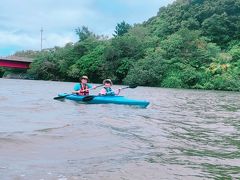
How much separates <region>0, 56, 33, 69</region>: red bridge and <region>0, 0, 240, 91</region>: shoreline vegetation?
3.13m

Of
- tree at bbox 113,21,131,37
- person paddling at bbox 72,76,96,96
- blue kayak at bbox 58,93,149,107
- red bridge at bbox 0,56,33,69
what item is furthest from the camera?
tree at bbox 113,21,131,37

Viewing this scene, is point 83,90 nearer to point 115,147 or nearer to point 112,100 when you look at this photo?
point 112,100

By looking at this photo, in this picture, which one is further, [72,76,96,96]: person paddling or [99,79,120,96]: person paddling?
[72,76,96,96]: person paddling

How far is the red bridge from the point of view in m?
63.5

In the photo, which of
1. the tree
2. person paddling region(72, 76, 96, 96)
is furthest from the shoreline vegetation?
person paddling region(72, 76, 96, 96)

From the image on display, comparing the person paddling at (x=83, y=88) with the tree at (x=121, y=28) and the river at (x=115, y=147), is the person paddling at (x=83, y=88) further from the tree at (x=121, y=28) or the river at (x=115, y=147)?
the tree at (x=121, y=28)

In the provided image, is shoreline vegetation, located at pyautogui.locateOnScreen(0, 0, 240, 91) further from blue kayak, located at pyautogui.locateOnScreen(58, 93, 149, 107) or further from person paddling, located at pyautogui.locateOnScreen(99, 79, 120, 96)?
blue kayak, located at pyautogui.locateOnScreen(58, 93, 149, 107)

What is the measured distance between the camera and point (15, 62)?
65.6 meters

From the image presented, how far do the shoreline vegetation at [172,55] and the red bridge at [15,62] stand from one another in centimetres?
313

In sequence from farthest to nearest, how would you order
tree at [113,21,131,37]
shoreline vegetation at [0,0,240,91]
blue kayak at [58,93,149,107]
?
tree at [113,21,131,37] → shoreline vegetation at [0,0,240,91] → blue kayak at [58,93,149,107]

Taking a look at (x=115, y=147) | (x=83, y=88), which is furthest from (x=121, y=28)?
(x=115, y=147)

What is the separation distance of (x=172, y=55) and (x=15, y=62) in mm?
29313

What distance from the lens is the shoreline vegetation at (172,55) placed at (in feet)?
143

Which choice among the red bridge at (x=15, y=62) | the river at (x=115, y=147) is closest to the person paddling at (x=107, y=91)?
the river at (x=115, y=147)
